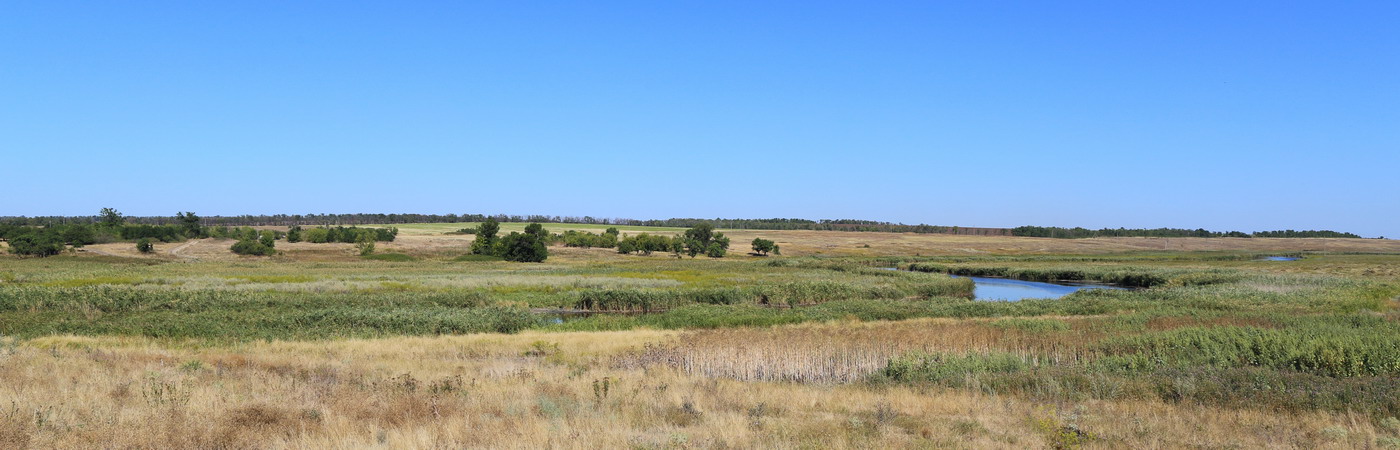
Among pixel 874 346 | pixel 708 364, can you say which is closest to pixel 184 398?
pixel 708 364

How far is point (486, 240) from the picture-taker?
9944 cm

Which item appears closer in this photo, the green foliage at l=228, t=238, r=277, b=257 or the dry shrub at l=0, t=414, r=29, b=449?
the dry shrub at l=0, t=414, r=29, b=449

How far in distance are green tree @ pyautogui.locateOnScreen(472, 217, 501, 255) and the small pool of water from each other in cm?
5525

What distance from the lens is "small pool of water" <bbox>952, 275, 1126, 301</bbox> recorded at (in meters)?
50.6

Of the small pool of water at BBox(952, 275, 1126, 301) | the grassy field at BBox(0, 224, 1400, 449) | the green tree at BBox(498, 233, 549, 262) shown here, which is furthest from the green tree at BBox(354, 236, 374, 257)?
the small pool of water at BBox(952, 275, 1126, 301)

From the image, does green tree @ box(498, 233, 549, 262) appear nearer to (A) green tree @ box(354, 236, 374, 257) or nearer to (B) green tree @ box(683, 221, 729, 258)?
(A) green tree @ box(354, 236, 374, 257)

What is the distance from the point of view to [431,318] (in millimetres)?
27141

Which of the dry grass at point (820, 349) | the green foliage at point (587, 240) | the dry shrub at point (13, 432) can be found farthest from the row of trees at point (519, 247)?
the dry shrub at point (13, 432)

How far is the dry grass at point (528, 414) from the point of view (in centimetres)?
841

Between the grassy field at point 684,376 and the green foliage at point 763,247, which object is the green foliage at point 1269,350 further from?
the green foliage at point 763,247

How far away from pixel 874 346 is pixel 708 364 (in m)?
4.36

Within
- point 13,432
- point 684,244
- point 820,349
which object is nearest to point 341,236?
point 684,244

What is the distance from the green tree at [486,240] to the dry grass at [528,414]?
83062 millimetres

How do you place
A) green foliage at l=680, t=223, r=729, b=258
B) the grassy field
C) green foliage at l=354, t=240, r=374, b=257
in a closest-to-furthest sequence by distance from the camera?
1. the grassy field
2. green foliage at l=354, t=240, r=374, b=257
3. green foliage at l=680, t=223, r=729, b=258
